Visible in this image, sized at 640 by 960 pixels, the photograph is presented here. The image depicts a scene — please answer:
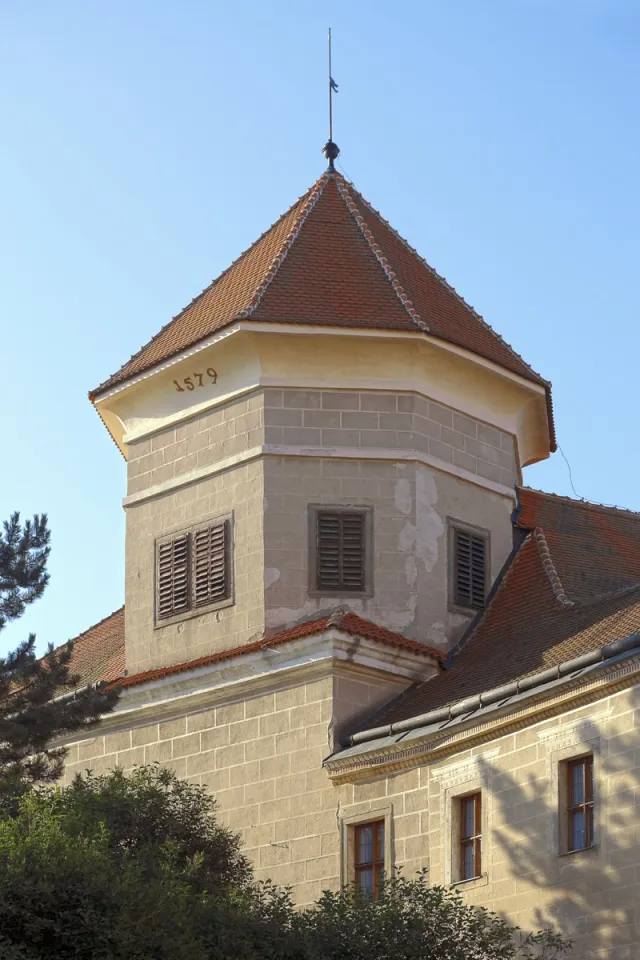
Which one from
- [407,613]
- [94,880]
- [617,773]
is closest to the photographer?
[94,880]

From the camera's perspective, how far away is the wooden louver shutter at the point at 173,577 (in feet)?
97.3

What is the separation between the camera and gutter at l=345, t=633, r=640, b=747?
22203 millimetres

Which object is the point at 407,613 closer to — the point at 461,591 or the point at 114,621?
the point at 461,591

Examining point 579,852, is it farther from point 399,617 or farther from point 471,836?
point 399,617

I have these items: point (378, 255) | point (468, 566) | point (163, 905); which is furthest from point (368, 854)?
point (378, 255)

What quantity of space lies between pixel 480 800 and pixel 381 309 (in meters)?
8.64

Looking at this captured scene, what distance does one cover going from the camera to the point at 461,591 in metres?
29.3

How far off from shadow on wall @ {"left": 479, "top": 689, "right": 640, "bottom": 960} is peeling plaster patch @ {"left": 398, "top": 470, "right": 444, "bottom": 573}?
569 centimetres

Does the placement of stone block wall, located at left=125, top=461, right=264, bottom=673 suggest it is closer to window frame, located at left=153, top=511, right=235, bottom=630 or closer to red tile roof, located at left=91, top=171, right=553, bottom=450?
window frame, located at left=153, top=511, right=235, bottom=630

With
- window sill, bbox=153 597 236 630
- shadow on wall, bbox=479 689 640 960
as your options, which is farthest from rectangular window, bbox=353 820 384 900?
window sill, bbox=153 597 236 630

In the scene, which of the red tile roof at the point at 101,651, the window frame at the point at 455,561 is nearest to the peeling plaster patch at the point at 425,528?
the window frame at the point at 455,561

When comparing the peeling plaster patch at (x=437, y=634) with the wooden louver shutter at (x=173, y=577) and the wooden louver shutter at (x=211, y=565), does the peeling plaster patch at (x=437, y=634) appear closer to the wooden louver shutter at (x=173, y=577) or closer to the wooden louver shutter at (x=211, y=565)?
the wooden louver shutter at (x=211, y=565)

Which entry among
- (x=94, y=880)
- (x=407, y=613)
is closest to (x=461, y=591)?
(x=407, y=613)

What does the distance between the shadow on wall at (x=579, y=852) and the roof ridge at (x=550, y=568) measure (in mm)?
4723
